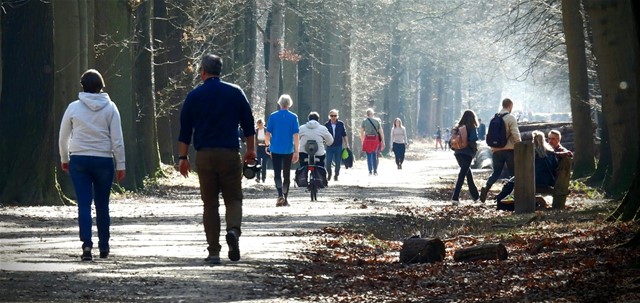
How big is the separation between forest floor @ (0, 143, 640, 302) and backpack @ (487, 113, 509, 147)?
110 cm

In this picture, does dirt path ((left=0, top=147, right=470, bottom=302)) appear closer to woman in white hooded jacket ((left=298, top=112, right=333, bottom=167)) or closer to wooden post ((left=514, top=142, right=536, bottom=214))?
woman in white hooded jacket ((left=298, top=112, right=333, bottom=167))

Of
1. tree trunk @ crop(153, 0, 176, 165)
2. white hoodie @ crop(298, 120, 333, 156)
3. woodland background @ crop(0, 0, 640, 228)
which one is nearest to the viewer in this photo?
woodland background @ crop(0, 0, 640, 228)

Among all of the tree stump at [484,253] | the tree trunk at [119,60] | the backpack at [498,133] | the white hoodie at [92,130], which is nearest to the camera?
the white hoodie at [92,130]

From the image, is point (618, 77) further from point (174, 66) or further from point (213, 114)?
point (174, 66)

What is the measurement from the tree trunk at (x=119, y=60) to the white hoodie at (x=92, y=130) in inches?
556

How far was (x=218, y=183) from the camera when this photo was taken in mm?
13406

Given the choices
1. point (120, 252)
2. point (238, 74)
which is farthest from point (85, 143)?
point (238, 74)

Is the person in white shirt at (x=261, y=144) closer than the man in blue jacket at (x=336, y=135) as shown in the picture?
No

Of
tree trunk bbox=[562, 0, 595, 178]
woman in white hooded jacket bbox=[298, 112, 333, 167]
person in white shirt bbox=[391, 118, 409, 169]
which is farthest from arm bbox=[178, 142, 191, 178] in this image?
person in white shirt bbox=[391, 118, 409, 169]

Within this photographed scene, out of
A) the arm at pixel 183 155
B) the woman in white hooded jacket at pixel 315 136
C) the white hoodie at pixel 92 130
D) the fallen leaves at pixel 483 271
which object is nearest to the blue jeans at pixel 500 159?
the woman in white hooded jacket at pixel 315 136

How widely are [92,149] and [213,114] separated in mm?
1190

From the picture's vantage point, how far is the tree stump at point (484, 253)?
45.6 ft

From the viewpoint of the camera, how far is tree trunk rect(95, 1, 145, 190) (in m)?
28.4

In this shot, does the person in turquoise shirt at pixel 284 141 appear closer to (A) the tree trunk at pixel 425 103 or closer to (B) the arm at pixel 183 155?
(B) the arm at pixel 183 155
